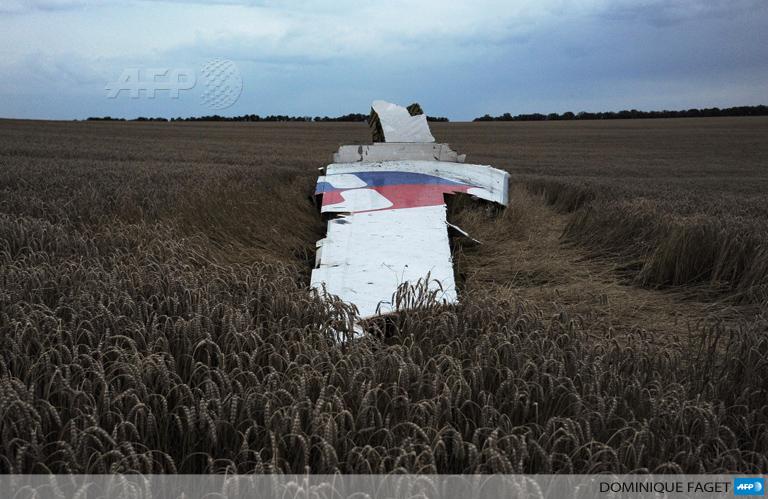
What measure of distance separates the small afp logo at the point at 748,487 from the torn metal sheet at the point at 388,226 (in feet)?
5.26

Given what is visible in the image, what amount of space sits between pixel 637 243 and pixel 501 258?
133 cm

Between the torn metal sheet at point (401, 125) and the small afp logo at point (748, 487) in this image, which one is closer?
the small afp logo at point (748, 487)

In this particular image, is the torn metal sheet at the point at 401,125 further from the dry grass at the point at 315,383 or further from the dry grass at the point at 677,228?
the dry grass at the point at 315,383

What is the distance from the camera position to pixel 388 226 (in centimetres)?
598

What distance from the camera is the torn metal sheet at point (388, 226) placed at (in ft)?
14.6

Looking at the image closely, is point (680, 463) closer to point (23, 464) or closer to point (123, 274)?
point (23, 464)

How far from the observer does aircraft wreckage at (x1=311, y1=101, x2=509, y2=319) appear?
4.47 metres

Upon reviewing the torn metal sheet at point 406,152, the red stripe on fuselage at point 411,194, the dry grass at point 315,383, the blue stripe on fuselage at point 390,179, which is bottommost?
the dry grass at point 315,383

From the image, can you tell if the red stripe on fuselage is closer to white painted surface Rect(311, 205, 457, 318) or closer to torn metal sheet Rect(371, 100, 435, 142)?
white painted surface Rect(311, 205, 457, 318)

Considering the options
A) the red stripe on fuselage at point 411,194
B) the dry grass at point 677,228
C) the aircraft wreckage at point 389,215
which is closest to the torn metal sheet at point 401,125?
the aircraft wreckage at point 389,215

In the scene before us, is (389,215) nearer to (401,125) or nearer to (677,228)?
(677,228)

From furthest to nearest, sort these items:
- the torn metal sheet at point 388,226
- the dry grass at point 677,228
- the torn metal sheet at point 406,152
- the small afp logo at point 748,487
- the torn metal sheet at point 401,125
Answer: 1. the torn metal sheet at point 401,125
2. the torn metal sheet at point 406,152
3. the dry grass at point 677,228
4. the torn metal sheet at point 388,226
5. the small afp logo at point 748,487

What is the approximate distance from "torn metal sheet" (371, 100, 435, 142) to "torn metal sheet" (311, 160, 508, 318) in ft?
7.17

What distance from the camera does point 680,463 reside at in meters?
1.83
